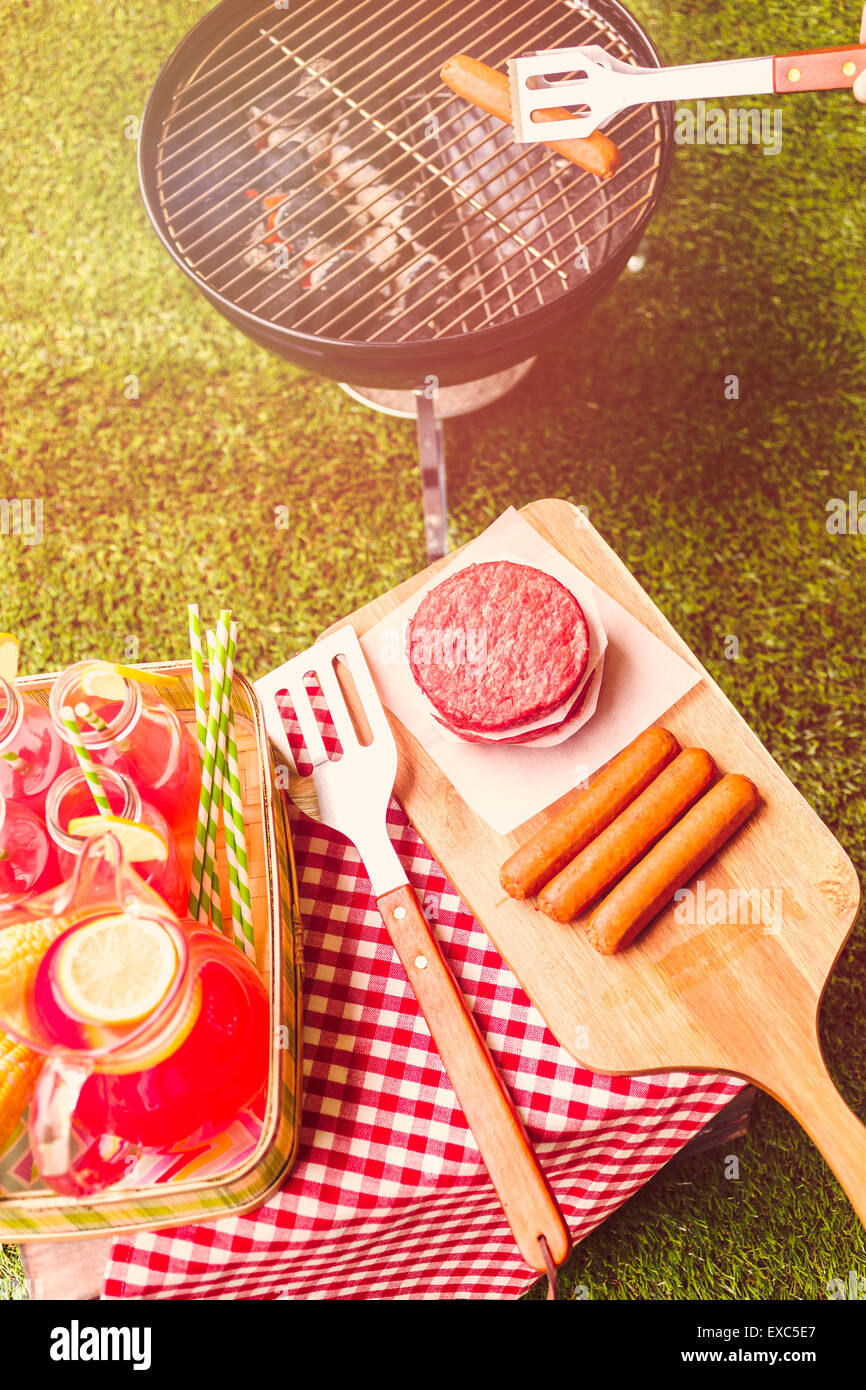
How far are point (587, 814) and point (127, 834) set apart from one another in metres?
0.89

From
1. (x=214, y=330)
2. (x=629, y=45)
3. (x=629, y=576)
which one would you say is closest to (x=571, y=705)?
(x=629, y=576)

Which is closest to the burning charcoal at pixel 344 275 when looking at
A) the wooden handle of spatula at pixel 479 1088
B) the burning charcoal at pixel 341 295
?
the burning charcoal at pixel 341 295

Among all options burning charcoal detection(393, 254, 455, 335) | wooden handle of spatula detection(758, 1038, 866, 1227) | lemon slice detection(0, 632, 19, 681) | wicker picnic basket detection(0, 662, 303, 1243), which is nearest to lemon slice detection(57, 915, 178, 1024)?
wicker picnic basket detection(0, 662, 303, 1243)

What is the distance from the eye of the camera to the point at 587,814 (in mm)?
1963

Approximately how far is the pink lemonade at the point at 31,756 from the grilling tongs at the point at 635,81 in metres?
1.74

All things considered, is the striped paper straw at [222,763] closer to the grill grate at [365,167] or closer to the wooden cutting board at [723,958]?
the wooden cutting board at [723,958]

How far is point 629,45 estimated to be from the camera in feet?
8.71

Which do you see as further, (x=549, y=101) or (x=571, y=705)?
(x=549, y=101)

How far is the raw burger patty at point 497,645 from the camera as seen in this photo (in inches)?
80.4

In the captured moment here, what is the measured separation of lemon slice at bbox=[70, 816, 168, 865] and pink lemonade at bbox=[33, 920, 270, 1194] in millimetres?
137

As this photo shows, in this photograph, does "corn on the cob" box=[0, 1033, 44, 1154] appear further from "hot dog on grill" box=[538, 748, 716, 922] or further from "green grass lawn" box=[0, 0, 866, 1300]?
"green grass lawn" box=[0, 0, 866, 1300]

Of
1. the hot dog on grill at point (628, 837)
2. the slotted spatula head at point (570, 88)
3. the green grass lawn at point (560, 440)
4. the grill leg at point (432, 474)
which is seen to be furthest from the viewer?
the green grass lawn at point (560, 440)

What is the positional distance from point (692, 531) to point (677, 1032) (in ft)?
6.76
